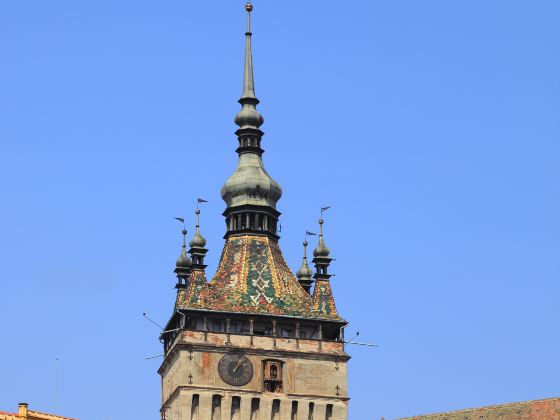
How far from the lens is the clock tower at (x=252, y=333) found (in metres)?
83.3

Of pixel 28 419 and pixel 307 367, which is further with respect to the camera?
pixel 307 367

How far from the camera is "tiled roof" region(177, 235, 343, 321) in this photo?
3356 inches

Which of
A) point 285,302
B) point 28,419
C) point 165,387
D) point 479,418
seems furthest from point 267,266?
point 28,419

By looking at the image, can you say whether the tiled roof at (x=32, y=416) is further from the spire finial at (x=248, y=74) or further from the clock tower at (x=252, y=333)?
the spire finial at (x=248, y=74)

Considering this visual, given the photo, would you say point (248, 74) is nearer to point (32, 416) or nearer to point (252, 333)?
point (252, 333)

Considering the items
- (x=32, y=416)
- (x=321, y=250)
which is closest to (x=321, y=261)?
(x=321, y=250)

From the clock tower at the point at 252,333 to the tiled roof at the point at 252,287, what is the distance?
5 centimetres

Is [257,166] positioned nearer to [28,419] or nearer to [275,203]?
[275,203]

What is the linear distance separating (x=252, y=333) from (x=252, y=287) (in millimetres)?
2887

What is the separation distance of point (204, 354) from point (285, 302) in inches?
225

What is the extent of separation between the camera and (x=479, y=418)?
3334 inches

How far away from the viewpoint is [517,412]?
83375 mm

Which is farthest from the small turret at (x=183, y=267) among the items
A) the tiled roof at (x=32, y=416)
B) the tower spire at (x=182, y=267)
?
the tiled roof at (x=32, y=416)

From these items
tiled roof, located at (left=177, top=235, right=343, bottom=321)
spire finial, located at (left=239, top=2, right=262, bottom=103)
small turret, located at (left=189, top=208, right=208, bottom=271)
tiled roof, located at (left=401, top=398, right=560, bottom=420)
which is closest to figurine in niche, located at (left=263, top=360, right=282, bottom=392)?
tiled roof, located at (left=177, top=235, right=343, bottom=321)
